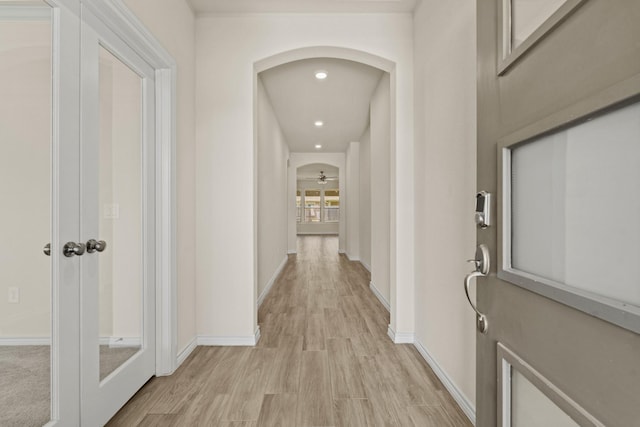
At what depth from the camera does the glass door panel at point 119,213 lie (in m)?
1.69

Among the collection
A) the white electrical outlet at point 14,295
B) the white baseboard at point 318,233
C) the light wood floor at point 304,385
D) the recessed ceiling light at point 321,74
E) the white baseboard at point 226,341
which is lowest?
the light wood floor at point 304,385

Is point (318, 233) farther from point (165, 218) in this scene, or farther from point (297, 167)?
point (165, 218)

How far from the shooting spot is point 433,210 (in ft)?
7.56

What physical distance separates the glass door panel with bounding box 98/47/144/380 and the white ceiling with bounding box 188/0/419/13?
1086mm

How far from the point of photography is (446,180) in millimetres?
2078

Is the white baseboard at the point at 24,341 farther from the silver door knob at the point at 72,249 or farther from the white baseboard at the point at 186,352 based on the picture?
the white baseboard at the point at 186,352

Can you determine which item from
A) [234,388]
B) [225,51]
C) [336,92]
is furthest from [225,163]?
[336,92]

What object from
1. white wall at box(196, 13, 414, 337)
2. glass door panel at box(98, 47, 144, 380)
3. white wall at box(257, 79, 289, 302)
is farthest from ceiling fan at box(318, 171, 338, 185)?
glass door panel at box(98, 47, 144, 380)

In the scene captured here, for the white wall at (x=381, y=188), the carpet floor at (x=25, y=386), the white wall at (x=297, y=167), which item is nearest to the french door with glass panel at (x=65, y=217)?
the carpet floor at (x=25, y=386)

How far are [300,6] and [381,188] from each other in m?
2.25

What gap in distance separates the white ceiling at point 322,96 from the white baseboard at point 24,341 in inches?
129

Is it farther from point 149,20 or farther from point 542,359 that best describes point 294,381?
point 149,20

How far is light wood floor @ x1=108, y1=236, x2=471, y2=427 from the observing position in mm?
1764

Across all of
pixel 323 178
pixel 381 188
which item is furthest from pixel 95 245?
pixel 323 178
